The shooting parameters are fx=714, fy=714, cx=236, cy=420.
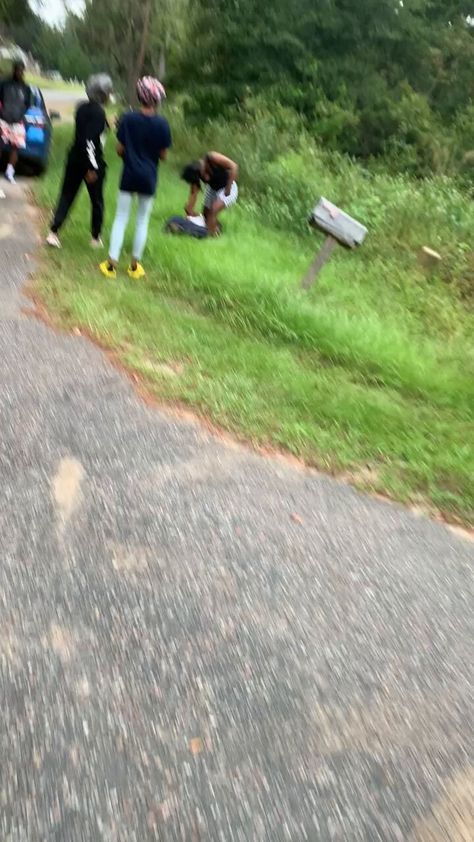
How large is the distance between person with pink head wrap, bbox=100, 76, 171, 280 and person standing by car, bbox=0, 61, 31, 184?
12.6ft

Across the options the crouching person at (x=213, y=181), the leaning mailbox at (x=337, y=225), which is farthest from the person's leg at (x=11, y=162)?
the leaning mailbox at (x=337, y=225)

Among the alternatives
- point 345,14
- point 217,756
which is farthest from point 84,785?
point 345,14

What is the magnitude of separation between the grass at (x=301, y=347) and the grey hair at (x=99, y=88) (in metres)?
1.52

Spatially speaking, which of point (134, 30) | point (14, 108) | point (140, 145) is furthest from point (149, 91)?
point (134, 30)

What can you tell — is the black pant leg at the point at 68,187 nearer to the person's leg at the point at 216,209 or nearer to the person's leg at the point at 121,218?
the person's leg at the point at 121,218

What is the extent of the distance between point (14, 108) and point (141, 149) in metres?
4.13

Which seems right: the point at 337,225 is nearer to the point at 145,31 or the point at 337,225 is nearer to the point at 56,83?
the point at 145,31

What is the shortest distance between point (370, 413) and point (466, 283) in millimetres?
5129

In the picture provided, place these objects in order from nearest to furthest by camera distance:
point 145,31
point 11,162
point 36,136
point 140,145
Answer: point 140,145 → point 11,162 → point 36,136 → point 145,31

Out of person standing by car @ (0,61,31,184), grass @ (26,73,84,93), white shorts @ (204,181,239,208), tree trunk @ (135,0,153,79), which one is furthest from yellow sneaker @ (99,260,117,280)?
grass @ (26,73,84,93)

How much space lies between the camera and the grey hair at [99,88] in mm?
6812

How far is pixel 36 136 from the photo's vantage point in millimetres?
10969

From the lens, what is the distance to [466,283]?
32.0 ft

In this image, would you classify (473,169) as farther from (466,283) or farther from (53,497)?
(53,497)
